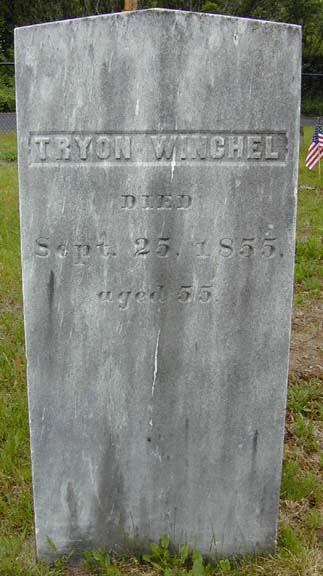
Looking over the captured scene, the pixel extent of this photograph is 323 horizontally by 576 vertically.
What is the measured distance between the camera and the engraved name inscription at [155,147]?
90.1 inches

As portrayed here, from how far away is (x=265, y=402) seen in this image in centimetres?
258

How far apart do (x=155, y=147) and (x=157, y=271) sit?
0.45 meters

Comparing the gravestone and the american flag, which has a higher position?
the american flag

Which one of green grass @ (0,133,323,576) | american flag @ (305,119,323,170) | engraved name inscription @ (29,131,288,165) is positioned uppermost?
american flag @ (305,119,323,170)

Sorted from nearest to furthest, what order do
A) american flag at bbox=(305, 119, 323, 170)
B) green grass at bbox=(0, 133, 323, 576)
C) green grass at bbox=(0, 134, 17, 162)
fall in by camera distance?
green grass at bbox=(0, 133, 323, 576)
american flag at bbox=(305, 119, 323, 170)
green grass at bbox=(0, 134, 17, 162)

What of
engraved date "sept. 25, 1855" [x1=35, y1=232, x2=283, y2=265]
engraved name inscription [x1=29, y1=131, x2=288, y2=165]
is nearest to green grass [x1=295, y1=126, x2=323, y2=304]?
engraved date "sept. 25, 1855" [x1=35, y1=232, x2=283, y2=265]

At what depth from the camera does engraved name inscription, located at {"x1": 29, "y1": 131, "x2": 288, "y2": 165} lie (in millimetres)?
2289

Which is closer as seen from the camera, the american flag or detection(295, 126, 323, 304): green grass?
detection(295, 126, 323, 304): green grass

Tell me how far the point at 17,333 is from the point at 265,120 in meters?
3.03

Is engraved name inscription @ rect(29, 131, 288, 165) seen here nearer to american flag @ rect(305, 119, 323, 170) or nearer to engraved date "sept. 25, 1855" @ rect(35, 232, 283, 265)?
engraved date "sept. 25, 1855" @ rect(35, 232, 283, 265)

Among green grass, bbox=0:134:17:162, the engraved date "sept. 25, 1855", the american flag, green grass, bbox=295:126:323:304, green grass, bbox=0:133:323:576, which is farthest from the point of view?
green grass, bbox=0:134:17:162

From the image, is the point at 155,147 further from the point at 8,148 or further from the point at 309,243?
the point at 8,148

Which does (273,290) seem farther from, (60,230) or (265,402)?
(60,230)

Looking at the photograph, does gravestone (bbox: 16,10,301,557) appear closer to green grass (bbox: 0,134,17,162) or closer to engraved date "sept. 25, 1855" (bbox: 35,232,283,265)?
engraved date "sept. 25, 1855" (bbox: 35,232,283,265)
